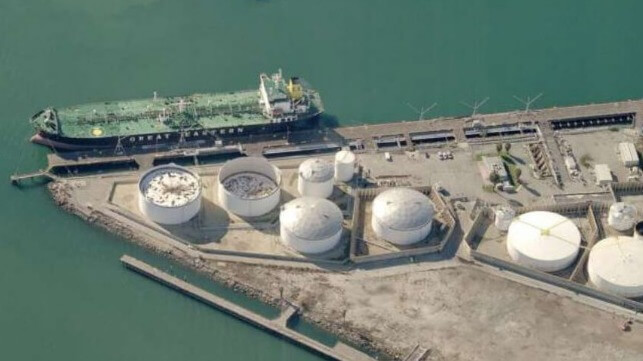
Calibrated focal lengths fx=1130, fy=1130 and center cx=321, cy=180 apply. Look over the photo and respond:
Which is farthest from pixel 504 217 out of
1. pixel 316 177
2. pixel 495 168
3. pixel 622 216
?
pixel 316 177

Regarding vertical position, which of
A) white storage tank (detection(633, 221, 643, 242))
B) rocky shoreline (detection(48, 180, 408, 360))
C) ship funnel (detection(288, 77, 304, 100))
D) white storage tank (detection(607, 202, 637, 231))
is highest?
ship funnel (detection(288, 77, 304, 100))

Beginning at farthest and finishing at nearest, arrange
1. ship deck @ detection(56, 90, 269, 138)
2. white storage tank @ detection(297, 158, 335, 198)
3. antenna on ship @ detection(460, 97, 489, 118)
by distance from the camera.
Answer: antenna on ship @ detection(460, 97, 489, 118)
ship deck @ detection(56, 90, 269, 138)
white storage tank @ detection(297, 158, 335, 198)

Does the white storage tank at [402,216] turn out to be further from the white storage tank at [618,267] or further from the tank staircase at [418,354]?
the white storage tank at [618,267]

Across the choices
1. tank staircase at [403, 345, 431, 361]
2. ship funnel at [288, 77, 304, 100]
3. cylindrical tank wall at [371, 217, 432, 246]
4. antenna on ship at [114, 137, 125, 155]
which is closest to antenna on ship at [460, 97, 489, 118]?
ship funnel at [288, 77, 304, 100]

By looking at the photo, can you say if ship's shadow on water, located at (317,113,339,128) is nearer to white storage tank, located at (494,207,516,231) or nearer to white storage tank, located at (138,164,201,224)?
white storage tank, located at (138,164,201,224)

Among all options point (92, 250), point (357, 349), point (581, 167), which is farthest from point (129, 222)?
point (581, 167)
